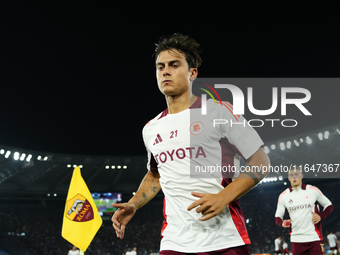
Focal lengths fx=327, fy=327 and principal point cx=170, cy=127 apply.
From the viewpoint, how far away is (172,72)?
2.60 m

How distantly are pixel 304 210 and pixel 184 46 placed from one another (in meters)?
4.84

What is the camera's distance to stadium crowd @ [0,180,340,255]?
2870 centimetres

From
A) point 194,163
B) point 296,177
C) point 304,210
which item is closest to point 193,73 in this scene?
point 194,163

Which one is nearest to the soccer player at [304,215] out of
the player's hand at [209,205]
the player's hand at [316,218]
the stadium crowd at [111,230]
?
the player's hand at [316,218]

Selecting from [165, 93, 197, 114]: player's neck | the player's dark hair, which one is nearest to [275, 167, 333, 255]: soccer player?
[165, 93, 197, 114]: player's neck

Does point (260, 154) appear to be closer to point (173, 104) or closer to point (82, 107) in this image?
point (173, 104)

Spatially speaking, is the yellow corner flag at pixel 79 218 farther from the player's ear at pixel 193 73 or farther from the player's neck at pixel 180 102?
the player's ear at pixel 193 73

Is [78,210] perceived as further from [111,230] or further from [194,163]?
[111,230]

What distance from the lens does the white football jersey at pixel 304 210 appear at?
6.03m

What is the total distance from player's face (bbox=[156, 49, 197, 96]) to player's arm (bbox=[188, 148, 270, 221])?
825 millimetres

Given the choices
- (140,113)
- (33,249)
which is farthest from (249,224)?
(33,249)

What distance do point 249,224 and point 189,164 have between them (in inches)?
1292

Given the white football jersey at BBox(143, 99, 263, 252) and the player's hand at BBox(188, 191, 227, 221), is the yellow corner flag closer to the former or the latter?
the white football jersey at BBox(143, 99, 263, 252)

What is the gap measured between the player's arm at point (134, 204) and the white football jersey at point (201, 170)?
1.06 ft
